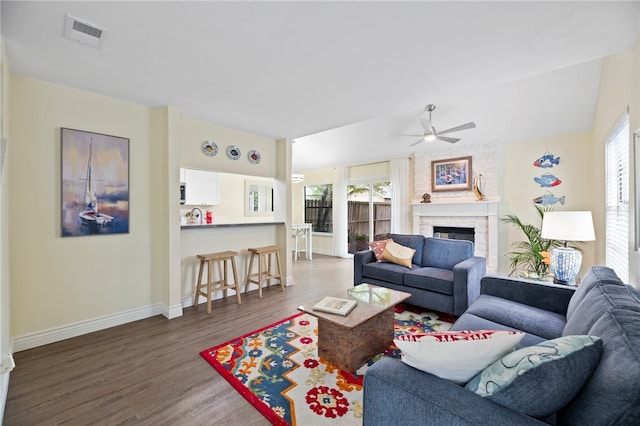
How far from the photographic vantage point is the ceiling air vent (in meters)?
1.76

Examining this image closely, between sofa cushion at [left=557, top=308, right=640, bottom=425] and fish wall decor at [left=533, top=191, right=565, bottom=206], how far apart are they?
4411mm

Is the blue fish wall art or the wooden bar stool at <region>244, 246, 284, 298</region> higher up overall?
the blue fish wall art

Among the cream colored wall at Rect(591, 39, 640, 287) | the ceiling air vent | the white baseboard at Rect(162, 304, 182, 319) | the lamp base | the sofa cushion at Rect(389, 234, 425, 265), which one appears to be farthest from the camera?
the sofa cushion at Rect(389, 234, 425, 265)

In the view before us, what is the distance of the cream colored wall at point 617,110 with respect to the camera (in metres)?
1.90

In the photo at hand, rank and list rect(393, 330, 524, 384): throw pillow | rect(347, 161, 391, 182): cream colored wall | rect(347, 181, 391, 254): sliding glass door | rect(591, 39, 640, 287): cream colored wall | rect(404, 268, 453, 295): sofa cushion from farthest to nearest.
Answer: rect(347, 181, 391, 254): sliding glass door → rect(347, 161, 391, 182): cream colored wall → rect(404, 268, 453, 295): sofa cushion → rect(591, 39, 640, 287): cream colored wall → rect(393, 330, 524, 384): throw pillow

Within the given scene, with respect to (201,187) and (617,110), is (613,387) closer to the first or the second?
(617,110)

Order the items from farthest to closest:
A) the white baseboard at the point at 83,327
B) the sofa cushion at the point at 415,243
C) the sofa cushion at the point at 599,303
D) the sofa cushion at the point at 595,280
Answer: the sofa cushion at the point at 415,243 → the white baseboard at the point at 83,327 → the sofa cushion at the point at 595,280 → the sofa cushion at the point at 599,303

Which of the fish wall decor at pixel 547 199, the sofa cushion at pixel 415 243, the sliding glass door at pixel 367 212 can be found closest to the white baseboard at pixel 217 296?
the sofa cushion at pixel 415 243

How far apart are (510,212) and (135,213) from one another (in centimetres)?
574

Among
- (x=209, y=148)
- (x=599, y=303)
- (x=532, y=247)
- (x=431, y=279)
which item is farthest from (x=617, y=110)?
(x=209, y=148)

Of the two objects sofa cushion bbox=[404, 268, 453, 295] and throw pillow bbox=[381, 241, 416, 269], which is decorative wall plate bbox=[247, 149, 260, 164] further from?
sofa cushion bbox=[404, 268, 453, 295]

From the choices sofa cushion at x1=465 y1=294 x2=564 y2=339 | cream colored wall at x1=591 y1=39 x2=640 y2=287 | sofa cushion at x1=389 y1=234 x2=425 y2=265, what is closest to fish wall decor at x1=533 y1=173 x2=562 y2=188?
cream colored wall at x1=591 y1=39 x2=640 y2=287

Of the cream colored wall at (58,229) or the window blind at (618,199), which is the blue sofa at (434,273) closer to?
the window blind at (618,199)

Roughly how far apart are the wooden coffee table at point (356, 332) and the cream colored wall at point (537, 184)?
12.0 feet
